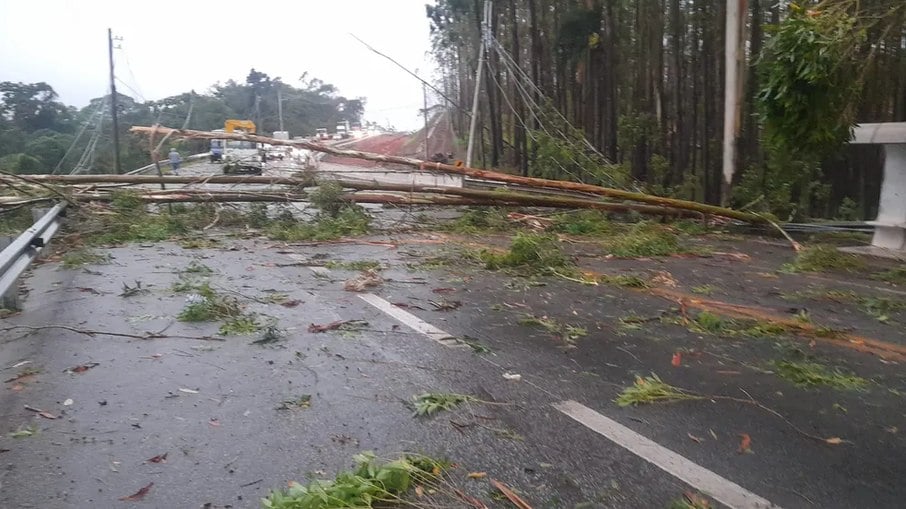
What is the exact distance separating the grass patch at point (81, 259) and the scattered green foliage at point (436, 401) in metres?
7.32

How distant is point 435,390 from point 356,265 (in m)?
5.24

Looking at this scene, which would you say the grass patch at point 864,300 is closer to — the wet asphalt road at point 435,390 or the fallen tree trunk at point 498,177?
the wet asphalt road at point 435,390

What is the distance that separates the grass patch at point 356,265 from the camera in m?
9.53

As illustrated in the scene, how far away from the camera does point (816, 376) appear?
4.77m

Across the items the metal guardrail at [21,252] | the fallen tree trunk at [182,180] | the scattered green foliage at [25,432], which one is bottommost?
the scattered green foliage at [25,432]

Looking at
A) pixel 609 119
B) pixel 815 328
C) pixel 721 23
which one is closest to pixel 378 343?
pixel 815 328

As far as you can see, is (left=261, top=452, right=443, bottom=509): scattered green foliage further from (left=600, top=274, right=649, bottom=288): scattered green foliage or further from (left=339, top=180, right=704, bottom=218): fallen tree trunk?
(left=339, top=180, right=704, bottom=218): fallen tree trunk

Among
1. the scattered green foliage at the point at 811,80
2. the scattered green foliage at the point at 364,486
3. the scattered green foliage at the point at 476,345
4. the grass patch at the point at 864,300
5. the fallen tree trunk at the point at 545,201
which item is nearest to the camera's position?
the scattered green foliage at the point at 364,486

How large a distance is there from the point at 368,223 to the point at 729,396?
395 inches

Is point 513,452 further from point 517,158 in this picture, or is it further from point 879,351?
point 517,158

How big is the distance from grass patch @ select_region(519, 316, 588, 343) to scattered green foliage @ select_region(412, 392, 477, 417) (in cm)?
162

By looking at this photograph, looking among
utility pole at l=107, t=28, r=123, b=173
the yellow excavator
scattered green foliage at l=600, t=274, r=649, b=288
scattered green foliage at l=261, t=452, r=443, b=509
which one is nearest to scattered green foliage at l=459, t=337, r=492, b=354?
scattered green foliage at l=261, t=452, r=443, b=509

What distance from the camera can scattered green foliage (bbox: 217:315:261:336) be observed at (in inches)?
246

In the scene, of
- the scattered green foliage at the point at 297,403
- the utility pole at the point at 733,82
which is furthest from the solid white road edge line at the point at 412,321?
the utility pole at the point at 733,82
